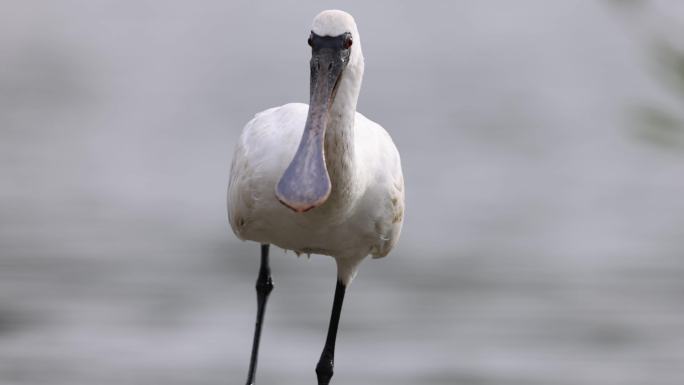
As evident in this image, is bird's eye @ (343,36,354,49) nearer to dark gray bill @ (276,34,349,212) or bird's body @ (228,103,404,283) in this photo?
dark gray bill @ (276,34,349,212)

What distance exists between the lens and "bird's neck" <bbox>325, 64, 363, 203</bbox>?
4.77 m

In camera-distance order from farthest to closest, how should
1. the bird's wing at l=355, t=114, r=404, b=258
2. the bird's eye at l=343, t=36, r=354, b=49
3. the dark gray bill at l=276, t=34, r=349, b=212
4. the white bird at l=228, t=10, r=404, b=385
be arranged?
the bird's wing at l=355, t=114, r=404, b=258, the bird's eye at l=343, t=36, r=354, b=49, the white bird at l=228, t=10, r=404, b=385, the dark gray bill at l=276, t=34, r=349, b=212

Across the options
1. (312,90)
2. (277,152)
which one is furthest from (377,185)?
(312,90)

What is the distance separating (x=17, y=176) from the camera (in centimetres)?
1222

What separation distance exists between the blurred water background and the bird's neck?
2.52 metres

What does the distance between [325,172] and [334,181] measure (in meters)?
0.27

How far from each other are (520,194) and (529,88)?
3.21 m

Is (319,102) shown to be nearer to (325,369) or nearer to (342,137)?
(342,137)


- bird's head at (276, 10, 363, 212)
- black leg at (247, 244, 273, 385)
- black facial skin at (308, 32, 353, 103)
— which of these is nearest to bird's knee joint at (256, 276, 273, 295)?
black leg at (247, 244, 273, 385)

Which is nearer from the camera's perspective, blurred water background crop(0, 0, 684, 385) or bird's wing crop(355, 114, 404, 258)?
bird's wing crop(355, 114, 404, 258)

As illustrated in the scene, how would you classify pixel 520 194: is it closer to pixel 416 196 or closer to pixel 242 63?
pixel 416 196

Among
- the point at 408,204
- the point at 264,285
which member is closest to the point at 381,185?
the point at 264,285

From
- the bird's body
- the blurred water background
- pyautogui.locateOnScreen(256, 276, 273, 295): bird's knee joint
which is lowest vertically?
the bird's body

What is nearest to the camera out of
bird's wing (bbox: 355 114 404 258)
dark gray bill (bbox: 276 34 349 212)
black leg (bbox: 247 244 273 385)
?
dark gray bill (bbox: 276 34 349 212)
